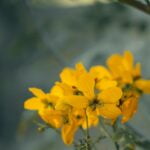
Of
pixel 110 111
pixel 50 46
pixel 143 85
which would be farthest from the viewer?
pixel 50 46

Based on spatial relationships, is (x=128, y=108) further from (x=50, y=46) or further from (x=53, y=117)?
(x=50, y=46)

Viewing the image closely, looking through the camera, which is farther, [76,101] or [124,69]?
[124,69]

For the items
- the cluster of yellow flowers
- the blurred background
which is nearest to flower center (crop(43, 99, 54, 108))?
the cluster of yellow flowers

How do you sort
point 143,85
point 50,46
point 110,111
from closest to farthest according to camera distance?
point 110,111 → point 143,85 → point 50,46

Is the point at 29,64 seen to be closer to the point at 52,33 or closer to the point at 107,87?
the point at 52,33

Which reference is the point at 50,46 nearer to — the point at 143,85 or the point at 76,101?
the point at 143,85

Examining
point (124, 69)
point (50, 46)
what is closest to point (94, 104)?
point (124, 69)

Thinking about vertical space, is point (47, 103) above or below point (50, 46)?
below
